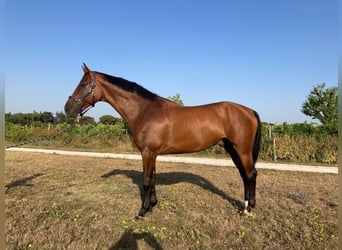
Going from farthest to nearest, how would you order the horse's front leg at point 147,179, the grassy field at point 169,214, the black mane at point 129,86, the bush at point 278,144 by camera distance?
the bush at point 278,144 → the black mane at point 129,86 → the horse's front leg at point 147,179 → the grassy field at point 169,214

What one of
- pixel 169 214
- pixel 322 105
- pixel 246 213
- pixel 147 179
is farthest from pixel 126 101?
pixel 322 105

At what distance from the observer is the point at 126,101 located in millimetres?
4449

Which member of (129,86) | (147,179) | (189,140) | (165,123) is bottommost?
(147,179)

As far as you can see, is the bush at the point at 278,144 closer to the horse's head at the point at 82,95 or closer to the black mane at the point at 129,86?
the horse's head at the point at 82,95

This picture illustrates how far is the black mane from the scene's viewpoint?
14.7 ft

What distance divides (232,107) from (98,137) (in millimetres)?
17269

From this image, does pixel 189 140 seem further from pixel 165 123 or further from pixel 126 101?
pixel 126 101

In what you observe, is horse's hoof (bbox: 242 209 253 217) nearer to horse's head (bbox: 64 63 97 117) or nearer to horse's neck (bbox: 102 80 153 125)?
horse's neck (bbox: 102 80 153 125)

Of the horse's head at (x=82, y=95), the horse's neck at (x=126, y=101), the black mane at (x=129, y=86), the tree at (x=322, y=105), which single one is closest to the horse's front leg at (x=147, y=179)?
the horse's neck at (x=126, y=101)

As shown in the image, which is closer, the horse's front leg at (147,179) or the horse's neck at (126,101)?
the horse's front leg at (147,179)

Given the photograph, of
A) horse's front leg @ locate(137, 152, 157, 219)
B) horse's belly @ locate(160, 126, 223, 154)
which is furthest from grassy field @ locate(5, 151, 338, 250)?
horse's belly @ locate(160, 126, 223, 154)

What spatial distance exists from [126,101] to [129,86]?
0.31 meters

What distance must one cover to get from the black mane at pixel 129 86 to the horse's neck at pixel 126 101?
6 centimetres

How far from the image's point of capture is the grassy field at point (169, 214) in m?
3.27
